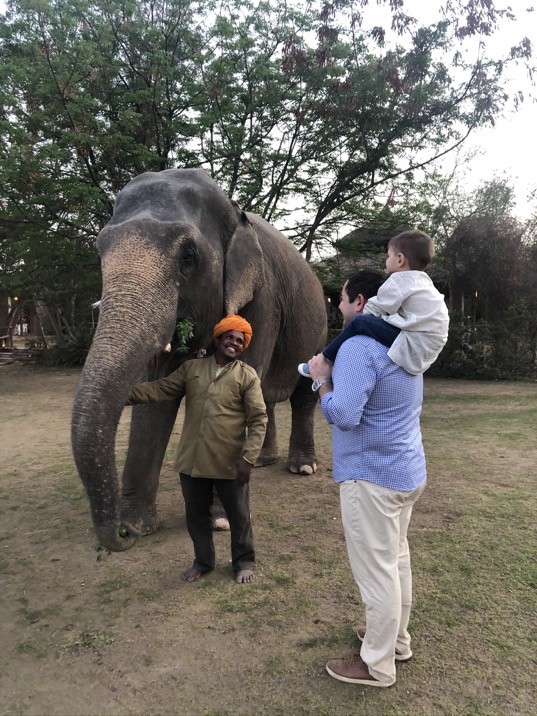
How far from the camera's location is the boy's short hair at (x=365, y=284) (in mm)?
2572

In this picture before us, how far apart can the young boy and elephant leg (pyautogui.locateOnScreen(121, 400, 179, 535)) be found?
86.6 inches

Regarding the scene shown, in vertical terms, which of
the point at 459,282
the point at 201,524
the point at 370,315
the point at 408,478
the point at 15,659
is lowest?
the point at 15,659

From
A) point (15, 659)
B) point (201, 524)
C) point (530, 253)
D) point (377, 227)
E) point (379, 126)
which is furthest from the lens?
point (530, 253)

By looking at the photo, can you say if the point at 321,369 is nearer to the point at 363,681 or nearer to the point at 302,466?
the point at 363,681

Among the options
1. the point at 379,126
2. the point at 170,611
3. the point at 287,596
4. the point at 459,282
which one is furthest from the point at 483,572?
the point at 459,282

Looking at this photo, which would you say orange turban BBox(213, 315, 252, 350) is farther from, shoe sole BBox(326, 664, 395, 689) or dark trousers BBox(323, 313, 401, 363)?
shoe sole BBox(326, 664, 395, 689)

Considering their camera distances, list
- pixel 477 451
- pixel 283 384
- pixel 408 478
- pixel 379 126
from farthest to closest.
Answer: pixel 379 126
pixel 477 451
pixel 283 384
pixel 408 478

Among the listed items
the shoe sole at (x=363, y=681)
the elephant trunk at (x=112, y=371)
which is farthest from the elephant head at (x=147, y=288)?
the shoe sole at (x=363, y=681)

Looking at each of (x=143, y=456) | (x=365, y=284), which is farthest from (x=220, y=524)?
(x=365, y=284)

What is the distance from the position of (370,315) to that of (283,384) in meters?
3.54

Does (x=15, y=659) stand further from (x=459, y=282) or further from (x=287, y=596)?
(x=459, y=282)

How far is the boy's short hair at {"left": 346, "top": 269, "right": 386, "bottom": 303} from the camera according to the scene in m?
2.57

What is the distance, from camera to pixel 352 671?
255 cm

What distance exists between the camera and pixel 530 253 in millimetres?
16562
